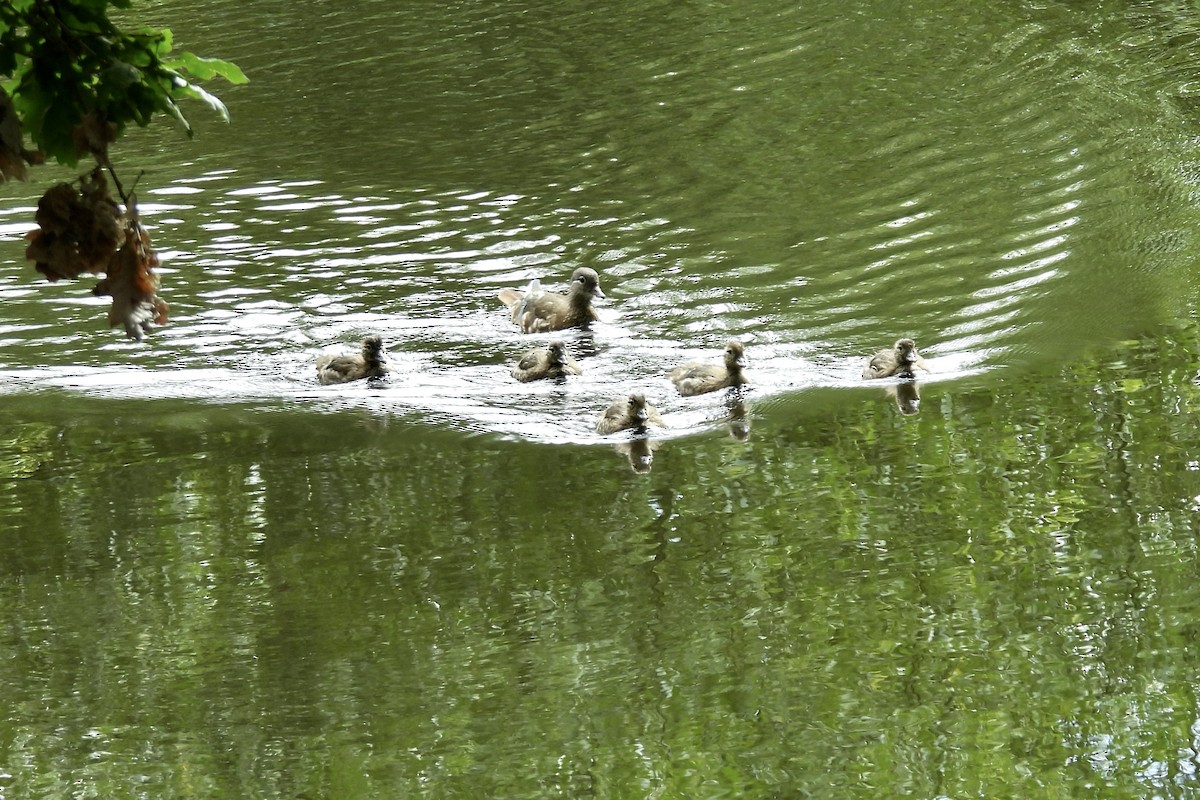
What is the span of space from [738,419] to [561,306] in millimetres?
2302

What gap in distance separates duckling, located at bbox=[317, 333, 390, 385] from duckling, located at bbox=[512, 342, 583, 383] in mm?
934

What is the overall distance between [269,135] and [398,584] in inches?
382

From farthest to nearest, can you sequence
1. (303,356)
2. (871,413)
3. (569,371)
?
(303,356), (569,371), (871,413)

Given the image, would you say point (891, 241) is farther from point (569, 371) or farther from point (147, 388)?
point (147, 388)

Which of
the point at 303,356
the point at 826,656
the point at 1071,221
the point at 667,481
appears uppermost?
the point at 1071,221

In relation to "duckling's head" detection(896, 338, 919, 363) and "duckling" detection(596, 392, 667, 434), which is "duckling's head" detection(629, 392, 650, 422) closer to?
"duckling" detection(596, 392, 667, 434)

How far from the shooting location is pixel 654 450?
→ 9508 mm

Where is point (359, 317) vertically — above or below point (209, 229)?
below

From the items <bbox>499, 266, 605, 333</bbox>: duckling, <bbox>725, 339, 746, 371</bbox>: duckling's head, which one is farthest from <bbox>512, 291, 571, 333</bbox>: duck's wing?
<bbox>725, 339, 746, 371</bbox>: duckling's head

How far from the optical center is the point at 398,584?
25.6ft

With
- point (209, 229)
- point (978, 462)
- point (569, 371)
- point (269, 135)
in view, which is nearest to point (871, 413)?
point (978, 462)

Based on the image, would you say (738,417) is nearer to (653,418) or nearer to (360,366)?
(653,418)

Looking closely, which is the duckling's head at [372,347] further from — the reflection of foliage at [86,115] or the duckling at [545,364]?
the reflection of foliage at [86,115]

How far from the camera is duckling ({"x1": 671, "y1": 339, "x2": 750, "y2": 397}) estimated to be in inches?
408
